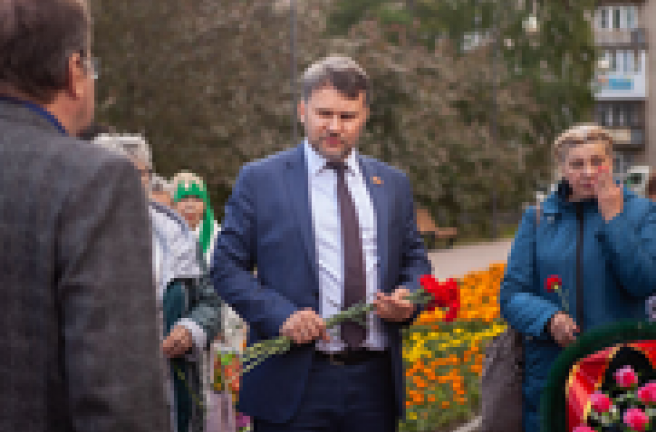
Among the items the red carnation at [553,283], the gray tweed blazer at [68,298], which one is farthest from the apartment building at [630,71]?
the gray tweed blazer at [68,298]

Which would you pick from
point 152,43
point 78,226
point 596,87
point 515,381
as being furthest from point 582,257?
point 596,87

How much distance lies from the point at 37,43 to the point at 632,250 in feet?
8.52

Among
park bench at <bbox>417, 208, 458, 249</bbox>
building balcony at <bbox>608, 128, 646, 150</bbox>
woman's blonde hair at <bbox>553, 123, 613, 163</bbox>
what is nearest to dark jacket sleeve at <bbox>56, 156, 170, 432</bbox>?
woman's blonde hair at <bbox>553, 123, 613, 163</bbox>

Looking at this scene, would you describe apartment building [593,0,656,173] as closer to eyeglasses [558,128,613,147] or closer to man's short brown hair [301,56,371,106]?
eyeglasses [558,128,613,147]

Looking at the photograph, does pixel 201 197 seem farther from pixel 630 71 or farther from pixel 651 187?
pixel 630 71

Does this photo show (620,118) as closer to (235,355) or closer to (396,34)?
(396,34)

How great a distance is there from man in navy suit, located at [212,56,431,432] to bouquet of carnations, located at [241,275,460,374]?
0.04m

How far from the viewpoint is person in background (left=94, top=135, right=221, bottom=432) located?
353 cm

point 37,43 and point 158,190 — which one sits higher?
point 37,43

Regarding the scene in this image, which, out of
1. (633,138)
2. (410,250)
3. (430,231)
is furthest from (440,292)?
(633,138)

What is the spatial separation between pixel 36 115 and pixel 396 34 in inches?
1142

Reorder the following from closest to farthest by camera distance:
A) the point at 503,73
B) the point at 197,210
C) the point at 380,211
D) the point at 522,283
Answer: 1. the point at 380,211
2. the point at 522,283
3. the point at 197,210
4. the point at 503,73

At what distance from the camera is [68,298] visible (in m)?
1.66

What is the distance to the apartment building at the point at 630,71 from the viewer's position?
207 feet
